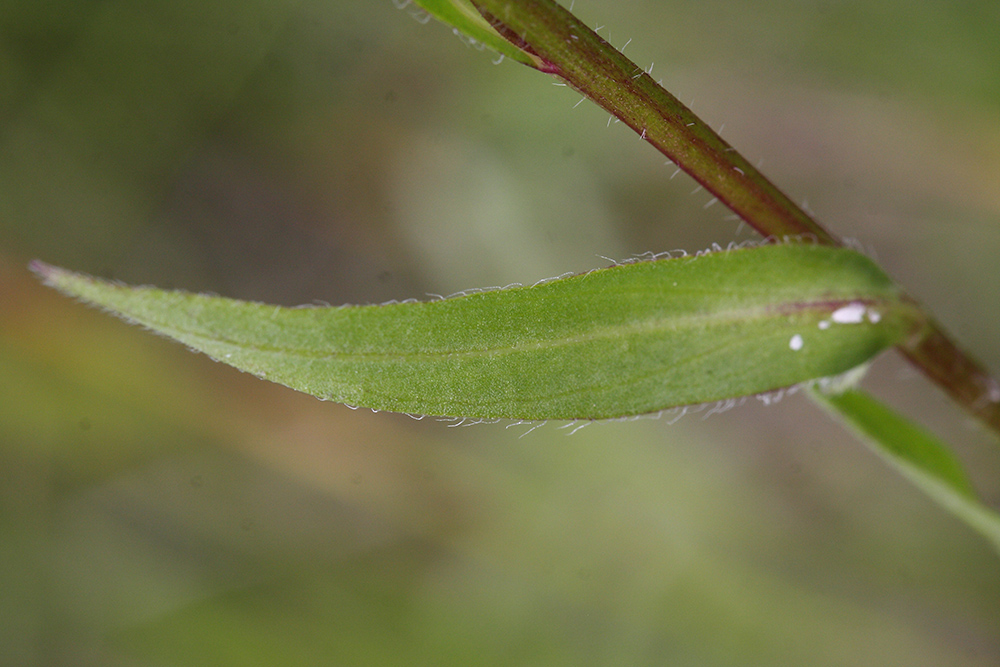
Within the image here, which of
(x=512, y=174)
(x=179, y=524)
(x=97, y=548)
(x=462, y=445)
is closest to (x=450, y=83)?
(x=512, y=174)

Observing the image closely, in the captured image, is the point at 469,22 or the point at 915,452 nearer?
the point at 469,22

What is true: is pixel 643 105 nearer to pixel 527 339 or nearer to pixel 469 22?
pixel 469 22

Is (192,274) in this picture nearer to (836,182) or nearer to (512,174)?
(512,174)

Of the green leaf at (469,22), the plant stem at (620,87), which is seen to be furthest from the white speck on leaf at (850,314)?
the green leaf at (469,22)

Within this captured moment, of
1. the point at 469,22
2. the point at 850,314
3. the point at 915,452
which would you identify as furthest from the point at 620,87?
the point at 915,452

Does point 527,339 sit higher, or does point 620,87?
point 620,87

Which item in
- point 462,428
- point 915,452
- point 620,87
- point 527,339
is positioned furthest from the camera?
point 462,428
